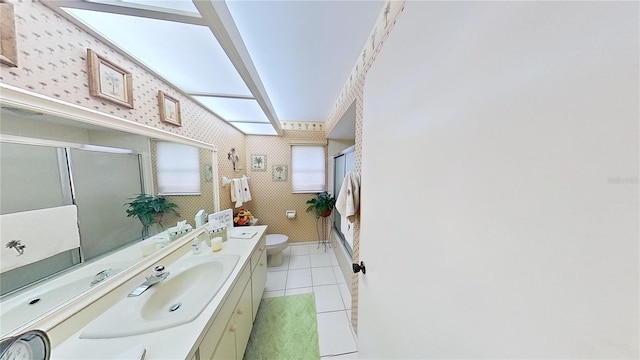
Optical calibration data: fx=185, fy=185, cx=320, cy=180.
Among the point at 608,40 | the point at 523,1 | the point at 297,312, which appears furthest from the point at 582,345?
the point at 297,312

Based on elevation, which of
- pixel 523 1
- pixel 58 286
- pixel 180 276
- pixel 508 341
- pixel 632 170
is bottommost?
pixel 180 276

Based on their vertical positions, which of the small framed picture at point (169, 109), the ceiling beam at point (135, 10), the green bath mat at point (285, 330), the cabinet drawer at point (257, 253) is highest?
the ceiling beam at point (135, 10)

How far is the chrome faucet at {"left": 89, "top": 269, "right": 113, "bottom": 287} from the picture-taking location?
84 cm

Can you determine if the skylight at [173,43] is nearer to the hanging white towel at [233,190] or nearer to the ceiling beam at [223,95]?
the ceiling beam at [223,95]

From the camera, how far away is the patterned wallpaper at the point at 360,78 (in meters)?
0.95

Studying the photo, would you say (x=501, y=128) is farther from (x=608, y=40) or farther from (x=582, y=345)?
(x=582, y=345)

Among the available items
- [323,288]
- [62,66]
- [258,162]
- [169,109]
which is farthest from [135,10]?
[323,288]

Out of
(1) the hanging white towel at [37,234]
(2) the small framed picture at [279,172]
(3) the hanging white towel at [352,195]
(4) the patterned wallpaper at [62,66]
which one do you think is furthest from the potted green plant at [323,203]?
(1) the hanging white towel at [37,234]

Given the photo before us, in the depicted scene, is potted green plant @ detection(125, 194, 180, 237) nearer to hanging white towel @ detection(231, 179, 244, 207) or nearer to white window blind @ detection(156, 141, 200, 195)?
white window blind @ detection(156, 141, 200, 195)

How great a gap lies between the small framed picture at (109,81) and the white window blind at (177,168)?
331 millimetres

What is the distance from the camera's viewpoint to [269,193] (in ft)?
10.2

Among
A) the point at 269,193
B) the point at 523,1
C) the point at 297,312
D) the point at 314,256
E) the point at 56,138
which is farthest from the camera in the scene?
the point at 269,193

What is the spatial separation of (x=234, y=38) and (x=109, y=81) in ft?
2.08

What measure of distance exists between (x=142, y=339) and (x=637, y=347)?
49.1 inches
